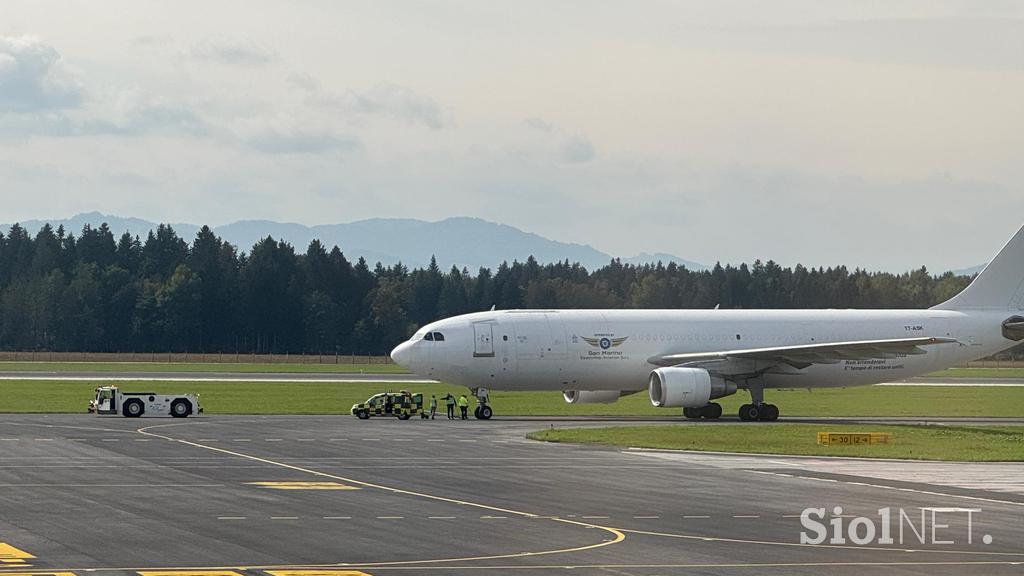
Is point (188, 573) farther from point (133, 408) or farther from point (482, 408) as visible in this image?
point (133, 408)

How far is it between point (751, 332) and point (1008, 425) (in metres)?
12.8

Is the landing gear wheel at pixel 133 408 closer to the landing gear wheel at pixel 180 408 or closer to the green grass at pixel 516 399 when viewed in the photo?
the landing gear wheel at pixel 180 408

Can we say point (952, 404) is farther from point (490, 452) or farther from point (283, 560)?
point (283, 560)

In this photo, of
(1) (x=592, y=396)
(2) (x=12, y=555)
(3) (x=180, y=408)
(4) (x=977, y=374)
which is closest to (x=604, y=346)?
(1) (x=592, y=396)

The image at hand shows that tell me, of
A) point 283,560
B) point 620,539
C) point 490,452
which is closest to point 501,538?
point 620,539

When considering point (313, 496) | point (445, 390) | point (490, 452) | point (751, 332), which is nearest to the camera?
point (313, 496)

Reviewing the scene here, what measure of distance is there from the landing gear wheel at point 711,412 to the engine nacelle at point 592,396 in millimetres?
5247

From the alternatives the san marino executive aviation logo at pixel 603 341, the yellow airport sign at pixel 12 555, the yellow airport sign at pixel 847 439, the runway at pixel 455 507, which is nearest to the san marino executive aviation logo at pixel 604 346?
the san marino executive aviation logo at pixel 603 341

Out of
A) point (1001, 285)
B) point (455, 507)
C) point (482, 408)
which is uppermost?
point (1001, 285)

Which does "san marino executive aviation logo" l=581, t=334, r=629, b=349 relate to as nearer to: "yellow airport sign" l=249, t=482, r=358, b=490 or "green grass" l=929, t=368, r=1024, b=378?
"yellow airport sign" l=249, t=482, r=358, b=490

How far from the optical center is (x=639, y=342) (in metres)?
72.0

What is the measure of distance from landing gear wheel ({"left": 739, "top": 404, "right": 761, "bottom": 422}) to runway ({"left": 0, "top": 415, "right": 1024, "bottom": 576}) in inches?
763

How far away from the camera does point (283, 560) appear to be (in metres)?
24.6

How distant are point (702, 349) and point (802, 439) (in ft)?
59.8
